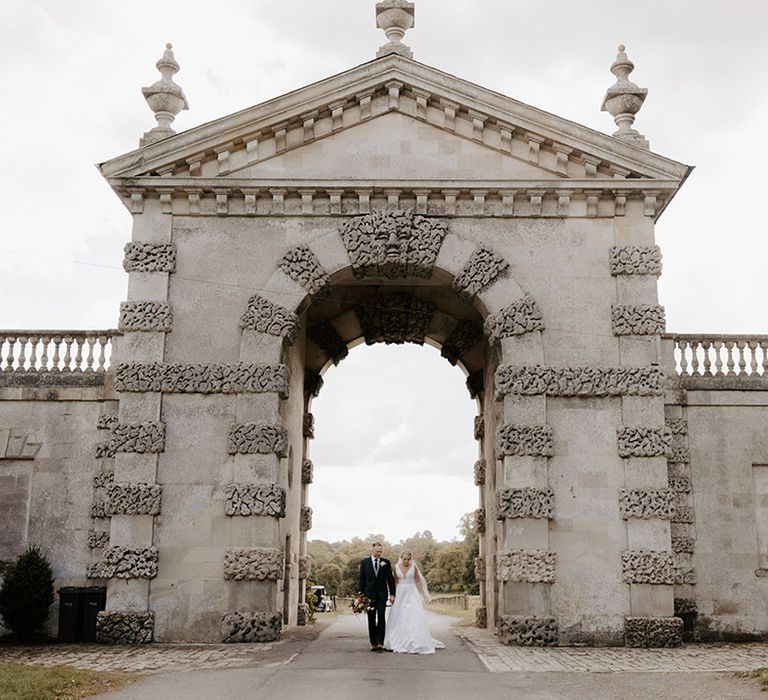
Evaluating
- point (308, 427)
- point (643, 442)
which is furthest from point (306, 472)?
point (643, 442)

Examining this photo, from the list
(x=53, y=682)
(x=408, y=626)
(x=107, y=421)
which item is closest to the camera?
(x=53, y=682)

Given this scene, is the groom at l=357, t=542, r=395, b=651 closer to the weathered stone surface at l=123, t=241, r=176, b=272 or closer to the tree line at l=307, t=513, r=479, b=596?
the weathered stone surface at l=123, t=241, r=176, b=272

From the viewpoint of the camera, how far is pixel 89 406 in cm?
1870

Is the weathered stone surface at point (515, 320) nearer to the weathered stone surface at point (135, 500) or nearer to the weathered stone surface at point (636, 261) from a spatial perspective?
the weathered stone surface at point (636, 261)

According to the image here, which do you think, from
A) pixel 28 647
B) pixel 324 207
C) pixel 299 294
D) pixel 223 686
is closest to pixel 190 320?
pixel 299 294

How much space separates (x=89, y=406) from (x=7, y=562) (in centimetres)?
327

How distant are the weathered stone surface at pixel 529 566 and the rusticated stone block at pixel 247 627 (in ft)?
13.7

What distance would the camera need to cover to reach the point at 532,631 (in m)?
16.4

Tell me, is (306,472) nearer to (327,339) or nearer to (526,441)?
(327,339)

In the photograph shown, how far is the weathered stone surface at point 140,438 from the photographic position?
683 inches

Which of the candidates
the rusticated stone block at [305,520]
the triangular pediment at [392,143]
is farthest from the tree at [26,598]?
the triangular pediment at [392,143]

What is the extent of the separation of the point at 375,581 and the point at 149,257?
7413 mm

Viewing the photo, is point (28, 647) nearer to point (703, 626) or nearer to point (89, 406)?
point (89, 406)

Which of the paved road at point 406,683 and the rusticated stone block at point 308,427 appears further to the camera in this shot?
the rusticated stone block at point 308,427
